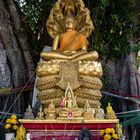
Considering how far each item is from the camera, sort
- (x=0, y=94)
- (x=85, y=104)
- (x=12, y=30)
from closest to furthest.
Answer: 1. (x=85, y=104)
2. (x=0, y=94)
3. (x=12, y=30)

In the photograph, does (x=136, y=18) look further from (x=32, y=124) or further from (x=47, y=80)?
(x=32, y=124)

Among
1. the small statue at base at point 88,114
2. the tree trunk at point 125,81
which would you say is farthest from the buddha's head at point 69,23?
the small statue at base at point 88,114

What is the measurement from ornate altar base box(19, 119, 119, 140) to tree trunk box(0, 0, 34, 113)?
1.55m

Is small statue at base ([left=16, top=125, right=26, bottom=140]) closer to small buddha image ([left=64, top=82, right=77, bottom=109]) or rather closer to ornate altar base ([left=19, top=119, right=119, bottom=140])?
ornate altar base ([left=19, top=119, right=119, bottom=140])

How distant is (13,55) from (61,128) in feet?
6.83

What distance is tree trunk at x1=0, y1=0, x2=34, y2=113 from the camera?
5.89m

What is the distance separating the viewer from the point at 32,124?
167 inches

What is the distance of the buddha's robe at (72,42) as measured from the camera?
17.8 feet

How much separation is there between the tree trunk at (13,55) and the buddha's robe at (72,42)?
2.77ft

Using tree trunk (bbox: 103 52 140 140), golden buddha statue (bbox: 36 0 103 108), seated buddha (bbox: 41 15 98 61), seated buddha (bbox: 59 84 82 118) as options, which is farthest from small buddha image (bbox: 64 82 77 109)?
tree trunk (bbox: 103 52 140 140)

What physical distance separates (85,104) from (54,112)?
452mm

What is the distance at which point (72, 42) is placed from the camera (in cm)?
545

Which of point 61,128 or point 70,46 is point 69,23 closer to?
point 70,46

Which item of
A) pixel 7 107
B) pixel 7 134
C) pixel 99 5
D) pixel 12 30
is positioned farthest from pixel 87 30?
pixel 7 134
